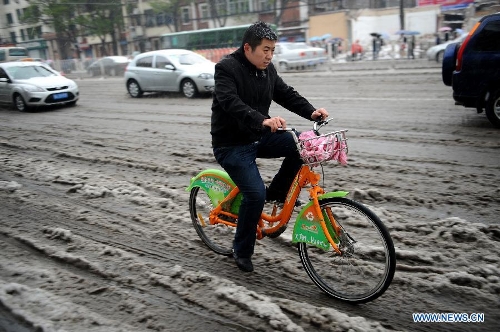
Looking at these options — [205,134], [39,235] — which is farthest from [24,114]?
[39,235]

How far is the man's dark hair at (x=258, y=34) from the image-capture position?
288 centimetres

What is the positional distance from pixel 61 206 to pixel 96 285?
6.88 ft

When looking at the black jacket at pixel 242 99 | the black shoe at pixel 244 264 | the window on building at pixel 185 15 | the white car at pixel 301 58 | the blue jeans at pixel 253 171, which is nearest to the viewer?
the black jacket at pixel 242 99

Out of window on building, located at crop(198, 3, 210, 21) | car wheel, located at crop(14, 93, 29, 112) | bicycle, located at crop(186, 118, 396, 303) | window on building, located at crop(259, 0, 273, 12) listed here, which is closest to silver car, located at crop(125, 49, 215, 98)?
car wheel, located at crop(14, 93, 29, 112)

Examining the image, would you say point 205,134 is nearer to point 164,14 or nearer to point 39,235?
point 39,235

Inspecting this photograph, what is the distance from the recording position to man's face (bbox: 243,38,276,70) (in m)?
2.92

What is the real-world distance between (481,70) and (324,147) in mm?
5842

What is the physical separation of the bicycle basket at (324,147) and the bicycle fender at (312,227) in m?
0.26

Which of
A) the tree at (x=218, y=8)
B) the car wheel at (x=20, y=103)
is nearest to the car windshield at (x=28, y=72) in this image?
the car wheel at (x=20, y=103)

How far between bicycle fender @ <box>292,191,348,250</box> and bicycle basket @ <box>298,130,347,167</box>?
10.3 inches

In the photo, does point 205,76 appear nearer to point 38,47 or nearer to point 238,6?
point 238,6

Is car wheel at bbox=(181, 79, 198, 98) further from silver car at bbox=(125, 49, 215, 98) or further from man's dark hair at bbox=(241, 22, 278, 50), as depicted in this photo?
man's dark hair at bbox=(241, 22, 278, 50)

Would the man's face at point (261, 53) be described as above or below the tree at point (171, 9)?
below

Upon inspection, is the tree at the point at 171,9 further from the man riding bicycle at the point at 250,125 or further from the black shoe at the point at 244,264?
the black shoe at the point at 244,264
